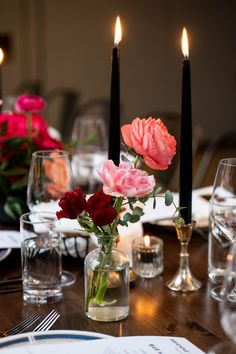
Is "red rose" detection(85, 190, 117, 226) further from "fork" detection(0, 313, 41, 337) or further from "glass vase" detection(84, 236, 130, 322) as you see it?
"fork" detection(0, 313, 41, 337)

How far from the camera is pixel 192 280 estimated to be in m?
1.31

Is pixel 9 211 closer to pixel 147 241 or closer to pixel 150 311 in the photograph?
pixel 147 241

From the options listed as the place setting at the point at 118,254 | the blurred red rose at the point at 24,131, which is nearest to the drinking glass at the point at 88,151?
→ the blurred red rose at the point at 24,131

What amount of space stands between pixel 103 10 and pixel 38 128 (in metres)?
4.85

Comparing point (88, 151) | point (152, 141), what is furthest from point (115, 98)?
point (88, 151)

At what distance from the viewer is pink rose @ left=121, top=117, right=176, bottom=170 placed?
3.52 feet

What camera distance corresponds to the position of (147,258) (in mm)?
1347

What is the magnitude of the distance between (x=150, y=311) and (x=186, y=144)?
30cm

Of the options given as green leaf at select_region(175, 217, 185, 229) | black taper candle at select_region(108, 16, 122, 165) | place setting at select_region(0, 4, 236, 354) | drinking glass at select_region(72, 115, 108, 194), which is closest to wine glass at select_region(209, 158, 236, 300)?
place setting at select_region(0, 4, 236, 354)

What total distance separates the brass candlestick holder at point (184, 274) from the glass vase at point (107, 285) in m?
0.16

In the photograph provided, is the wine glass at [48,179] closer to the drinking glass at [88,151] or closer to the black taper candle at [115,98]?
the black taper candle at [115,98]

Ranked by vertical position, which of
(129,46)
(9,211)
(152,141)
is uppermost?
(129,46)

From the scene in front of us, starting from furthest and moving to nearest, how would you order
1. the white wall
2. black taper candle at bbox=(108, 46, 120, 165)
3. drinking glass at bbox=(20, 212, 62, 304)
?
the white wall, drinking glass at bbox=(20, 212, 62, 304), black taper candle at bbox=(108, 46, 120, 165)

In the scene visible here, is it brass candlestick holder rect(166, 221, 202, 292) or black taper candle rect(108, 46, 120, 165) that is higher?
black taper candle rect(108, 46, 120, 165)
